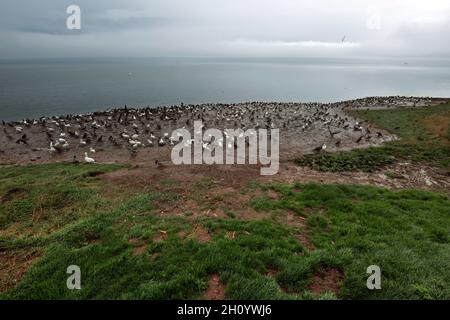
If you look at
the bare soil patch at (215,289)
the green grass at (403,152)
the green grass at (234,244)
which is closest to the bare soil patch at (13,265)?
the green grass at (234,244)

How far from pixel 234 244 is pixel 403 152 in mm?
16048

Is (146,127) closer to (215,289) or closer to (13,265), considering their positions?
(13,265)

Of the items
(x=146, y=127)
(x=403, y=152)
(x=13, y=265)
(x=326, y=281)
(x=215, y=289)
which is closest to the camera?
(x=215, y=289)

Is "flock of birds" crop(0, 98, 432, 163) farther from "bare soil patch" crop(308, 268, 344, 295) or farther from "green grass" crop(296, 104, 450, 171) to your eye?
"bare soil patch" crop(308, 268, 344, 295)

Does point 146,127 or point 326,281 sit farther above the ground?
point 146,127

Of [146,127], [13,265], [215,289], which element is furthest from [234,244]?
[146,127]

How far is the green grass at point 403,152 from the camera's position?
647 inches

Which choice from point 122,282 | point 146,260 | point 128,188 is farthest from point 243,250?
point 128,188

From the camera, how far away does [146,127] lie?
2688 cm

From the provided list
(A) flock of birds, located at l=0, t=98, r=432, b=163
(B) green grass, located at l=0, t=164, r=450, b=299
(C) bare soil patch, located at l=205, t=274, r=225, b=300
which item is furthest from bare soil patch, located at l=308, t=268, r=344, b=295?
(A) flock of birds, located at l=0, t=98, r=432, b=163

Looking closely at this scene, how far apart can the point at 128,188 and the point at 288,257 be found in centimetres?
774

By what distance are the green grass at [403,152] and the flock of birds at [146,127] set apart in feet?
7.34

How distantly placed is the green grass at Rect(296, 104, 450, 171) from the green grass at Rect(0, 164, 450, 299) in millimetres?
4416

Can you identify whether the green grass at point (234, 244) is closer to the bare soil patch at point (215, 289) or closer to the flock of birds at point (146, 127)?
the bare soil patch at point (215, 289)
